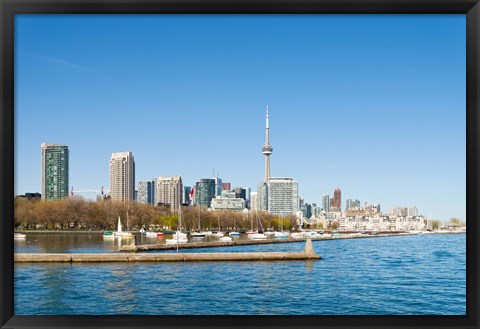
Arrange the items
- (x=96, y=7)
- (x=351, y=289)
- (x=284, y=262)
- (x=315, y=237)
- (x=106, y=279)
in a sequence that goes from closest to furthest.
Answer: (x=96, y=7) < (x=351, y=289) < (x=106, y=279) < (x=284, y=262) < (x=315, y=237)

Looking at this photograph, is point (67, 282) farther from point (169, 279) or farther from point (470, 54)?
point (470, 54)

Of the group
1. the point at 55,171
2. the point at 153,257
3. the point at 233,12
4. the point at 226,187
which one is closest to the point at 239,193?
the point at 226,187

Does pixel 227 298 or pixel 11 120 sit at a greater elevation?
pixel 11 120

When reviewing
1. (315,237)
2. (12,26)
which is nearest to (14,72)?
(12,26)

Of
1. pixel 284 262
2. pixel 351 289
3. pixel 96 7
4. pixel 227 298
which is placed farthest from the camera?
pixel 284 262

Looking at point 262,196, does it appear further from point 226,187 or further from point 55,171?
point 55,171

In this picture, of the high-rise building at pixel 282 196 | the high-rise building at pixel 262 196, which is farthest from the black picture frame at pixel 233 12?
the high-rise building at pixel 262 196

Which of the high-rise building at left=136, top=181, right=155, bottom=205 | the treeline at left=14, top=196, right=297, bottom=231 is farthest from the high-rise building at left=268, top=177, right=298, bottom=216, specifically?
the treeline at left=14, top=196, right=297, bottom=231
